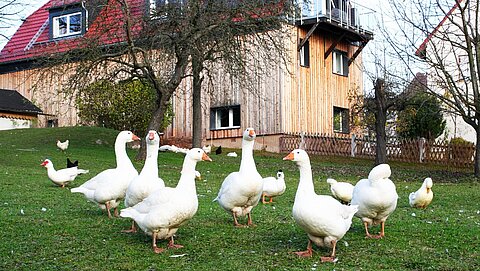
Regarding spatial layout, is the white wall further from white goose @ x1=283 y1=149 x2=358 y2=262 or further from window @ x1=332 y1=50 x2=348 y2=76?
white goose @ x1=283 y1=149 x2=358 y2=262

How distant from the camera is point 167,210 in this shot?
30.1 ft

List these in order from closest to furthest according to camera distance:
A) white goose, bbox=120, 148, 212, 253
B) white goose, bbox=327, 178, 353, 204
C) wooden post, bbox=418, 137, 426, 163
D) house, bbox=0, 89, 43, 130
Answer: white goose, bbox=120, 148, 212, 253, white goose, bbox=327, 178, 353, 204, wooden post, bbox=418, 137, 426, 163, house, bbox=0, 89, 43, 130

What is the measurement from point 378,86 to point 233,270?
23.0 m

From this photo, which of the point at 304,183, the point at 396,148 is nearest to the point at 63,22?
the point at 396,148

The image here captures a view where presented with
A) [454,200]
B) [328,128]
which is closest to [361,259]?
[454,200]

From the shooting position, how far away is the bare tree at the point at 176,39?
25625 millimetres

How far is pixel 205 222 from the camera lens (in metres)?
11.7

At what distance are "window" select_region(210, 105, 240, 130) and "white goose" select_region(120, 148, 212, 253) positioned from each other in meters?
31.0

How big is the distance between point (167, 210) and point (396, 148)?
106 ft

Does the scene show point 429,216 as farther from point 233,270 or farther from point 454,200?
point 233,270

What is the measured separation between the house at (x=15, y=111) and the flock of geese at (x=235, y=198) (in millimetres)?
32878

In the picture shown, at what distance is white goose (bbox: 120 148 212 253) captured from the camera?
9211 mm

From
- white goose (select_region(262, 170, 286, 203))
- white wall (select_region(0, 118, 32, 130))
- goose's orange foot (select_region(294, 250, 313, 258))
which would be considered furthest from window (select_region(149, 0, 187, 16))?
white wall (select_region(0, 118, 32, 130))

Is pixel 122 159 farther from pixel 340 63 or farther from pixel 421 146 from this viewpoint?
pixel 340 63
